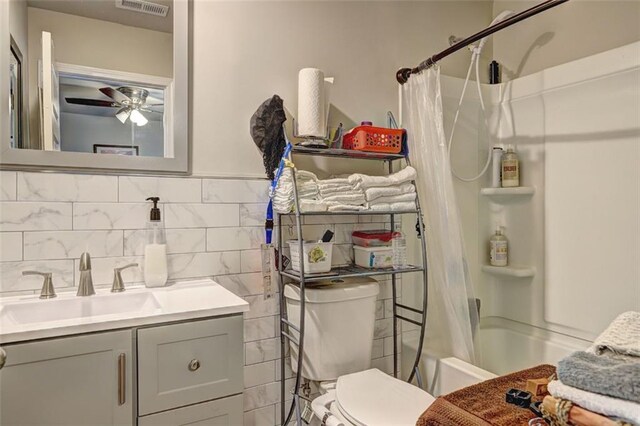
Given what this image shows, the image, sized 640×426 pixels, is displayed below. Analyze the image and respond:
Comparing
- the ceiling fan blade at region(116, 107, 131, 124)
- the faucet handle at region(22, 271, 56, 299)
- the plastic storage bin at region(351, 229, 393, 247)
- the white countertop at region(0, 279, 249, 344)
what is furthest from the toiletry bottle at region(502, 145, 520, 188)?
the faucet handle at region(22, 271, 56, 299)

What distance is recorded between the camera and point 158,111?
153 cm

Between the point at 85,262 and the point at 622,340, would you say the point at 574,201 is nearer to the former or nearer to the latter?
the point at 622,340

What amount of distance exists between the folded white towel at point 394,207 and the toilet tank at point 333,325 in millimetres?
321

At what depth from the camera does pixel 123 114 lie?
147 cm

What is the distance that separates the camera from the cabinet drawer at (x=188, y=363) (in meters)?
1.10

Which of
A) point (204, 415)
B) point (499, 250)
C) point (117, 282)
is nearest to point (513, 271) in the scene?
point (499, 250)

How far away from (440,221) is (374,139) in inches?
18.9

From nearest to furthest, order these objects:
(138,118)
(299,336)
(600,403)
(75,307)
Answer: (600,403) < (75,307) < (138,118) < (299,336)

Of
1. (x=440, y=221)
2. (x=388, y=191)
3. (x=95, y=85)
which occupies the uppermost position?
(x=95, y=85)

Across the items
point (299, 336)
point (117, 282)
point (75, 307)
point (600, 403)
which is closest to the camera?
point (600, 403)

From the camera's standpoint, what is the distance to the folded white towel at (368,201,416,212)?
68.0 inches

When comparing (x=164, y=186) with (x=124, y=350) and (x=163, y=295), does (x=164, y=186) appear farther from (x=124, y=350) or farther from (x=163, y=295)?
(x=124, y=350)

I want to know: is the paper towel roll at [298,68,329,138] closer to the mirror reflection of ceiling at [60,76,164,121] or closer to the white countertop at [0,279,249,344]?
the mirror reflection of ceiling at [60,76,164,121]

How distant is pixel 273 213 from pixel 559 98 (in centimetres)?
162
